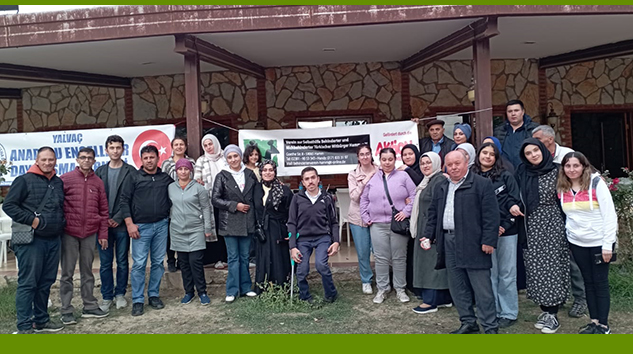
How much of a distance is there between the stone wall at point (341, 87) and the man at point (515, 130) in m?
3.67

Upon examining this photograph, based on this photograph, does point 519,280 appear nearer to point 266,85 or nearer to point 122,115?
point 266,85

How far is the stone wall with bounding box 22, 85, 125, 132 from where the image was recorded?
9.45m

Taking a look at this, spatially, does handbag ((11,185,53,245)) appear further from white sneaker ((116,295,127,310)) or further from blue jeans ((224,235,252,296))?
blue jeans ((224,235,252,296))

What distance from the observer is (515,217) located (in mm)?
4199

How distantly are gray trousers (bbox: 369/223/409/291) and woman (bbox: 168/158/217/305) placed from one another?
1675 mm

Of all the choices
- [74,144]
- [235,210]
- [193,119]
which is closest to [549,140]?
[235,210]

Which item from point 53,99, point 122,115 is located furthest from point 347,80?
point 53,99

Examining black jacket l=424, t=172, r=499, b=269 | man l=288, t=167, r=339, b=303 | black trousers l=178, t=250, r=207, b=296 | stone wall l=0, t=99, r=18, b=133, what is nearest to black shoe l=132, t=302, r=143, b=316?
black trousers l=178, t=250, r=207, b=296

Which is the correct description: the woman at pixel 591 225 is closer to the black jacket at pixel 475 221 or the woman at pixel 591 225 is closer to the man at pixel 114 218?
the black jacket at pixel 475 221

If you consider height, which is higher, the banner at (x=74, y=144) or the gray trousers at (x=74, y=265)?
the banner at (x=74, y=144)

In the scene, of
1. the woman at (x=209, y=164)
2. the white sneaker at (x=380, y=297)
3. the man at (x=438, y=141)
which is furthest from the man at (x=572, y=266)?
the woman at (x=209, y=164)

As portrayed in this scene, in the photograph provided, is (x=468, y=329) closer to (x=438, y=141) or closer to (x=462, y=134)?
(x=462, y=134)

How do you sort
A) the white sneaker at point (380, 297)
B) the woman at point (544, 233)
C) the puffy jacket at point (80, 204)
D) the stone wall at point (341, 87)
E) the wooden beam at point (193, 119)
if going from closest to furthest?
the woman at point (544, 233) < the puffy jacket at point (80, 204) < the white sneaker at point (380, 297) < the wooden beam at point (193, 119) < the stone wall at point (341, 87)

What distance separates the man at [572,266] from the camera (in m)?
4.45
